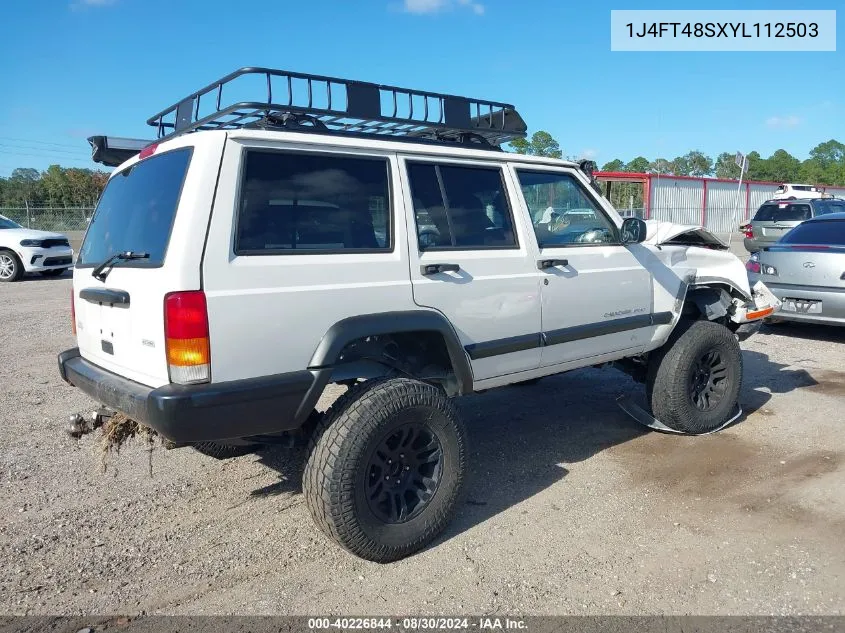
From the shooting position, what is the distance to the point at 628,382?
6.46 m

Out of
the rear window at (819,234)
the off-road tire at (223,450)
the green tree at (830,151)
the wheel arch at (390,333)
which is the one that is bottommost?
the off-road tire at (223,450)

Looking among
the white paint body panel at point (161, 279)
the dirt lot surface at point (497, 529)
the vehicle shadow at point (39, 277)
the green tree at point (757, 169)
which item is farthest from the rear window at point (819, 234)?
the green tree at point (757, 169)

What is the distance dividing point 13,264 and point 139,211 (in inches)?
513

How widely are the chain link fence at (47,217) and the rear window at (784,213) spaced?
25.6 meters

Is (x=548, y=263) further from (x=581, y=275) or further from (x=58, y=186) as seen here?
(x=58, y=186)

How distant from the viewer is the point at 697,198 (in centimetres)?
3481

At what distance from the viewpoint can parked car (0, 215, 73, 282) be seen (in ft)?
46.2

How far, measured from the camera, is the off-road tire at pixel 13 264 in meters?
14.2

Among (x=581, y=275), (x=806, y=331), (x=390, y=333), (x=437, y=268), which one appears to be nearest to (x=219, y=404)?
(x=390, y=333)

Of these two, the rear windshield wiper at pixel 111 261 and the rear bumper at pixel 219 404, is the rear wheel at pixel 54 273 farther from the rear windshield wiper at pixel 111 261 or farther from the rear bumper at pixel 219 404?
the rear bumper at pixel 219 404

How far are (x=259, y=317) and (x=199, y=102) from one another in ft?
5.07

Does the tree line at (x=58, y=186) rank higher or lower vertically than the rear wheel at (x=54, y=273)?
higher

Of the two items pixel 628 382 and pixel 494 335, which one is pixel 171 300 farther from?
pixel 628 382

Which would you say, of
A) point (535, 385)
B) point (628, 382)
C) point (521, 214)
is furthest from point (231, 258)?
point (628, 382)
